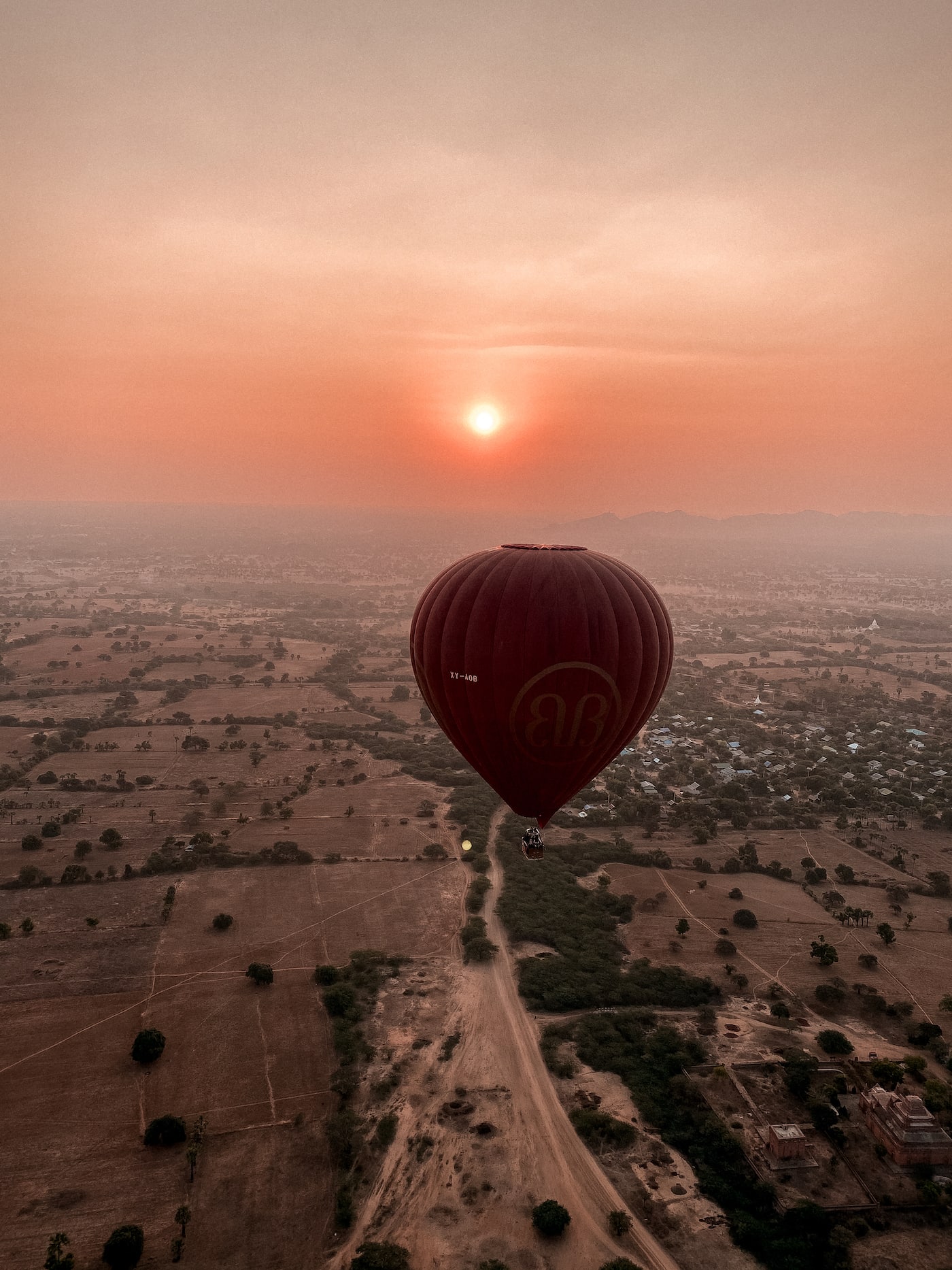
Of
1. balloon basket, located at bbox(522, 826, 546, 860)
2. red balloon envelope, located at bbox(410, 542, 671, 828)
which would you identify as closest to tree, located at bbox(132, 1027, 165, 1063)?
balloon basket, located at bbox(522, 826, 546, 860)

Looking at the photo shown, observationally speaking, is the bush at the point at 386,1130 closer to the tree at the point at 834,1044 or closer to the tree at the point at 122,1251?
the tree at the point at 122,1251

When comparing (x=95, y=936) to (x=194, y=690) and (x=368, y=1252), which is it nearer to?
(x=368, y=1252)

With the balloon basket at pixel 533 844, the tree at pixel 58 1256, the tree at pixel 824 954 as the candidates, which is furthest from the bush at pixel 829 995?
the tree at pixel 58 1256

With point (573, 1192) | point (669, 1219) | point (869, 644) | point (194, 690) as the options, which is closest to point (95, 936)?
point (573, 1192)

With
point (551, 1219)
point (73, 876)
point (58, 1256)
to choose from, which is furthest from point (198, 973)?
point (551, 1219)

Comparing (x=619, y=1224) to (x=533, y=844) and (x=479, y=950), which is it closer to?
(x=533, y=844)

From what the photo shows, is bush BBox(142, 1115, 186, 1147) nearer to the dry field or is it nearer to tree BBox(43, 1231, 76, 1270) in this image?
the dry field

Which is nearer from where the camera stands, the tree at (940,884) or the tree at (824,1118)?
the tree at (824,1118)
